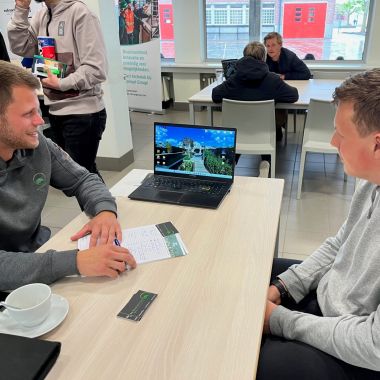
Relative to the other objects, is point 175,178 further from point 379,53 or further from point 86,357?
point 379,53

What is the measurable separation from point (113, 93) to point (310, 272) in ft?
9.06

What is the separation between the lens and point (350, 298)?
3.37 ft

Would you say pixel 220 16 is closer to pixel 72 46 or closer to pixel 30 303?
pixel 72 46

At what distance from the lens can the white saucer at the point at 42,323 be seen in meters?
0.89

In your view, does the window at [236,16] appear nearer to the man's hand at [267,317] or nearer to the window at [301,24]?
the window at [301,24]

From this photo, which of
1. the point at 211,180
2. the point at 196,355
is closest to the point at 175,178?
the point at 211,180

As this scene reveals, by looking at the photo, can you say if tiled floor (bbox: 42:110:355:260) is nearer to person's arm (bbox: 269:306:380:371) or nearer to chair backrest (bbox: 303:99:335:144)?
chair backrest (bbox: 303:99:335:144)

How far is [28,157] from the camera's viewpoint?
4.44 feet

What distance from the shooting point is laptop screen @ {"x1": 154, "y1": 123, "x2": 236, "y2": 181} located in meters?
1.55

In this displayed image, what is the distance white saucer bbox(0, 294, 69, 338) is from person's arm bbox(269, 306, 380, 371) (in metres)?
0.57

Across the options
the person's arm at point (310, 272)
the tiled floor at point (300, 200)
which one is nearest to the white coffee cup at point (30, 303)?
the person's arm at point (310, 272)

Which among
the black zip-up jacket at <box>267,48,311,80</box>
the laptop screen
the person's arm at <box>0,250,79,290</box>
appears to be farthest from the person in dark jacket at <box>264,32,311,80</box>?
the person's arm at <box>0,250,79,290</box>

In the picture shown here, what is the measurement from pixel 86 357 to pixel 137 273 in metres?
0.31

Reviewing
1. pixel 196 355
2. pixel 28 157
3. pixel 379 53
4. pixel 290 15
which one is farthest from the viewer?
pixel 290 15
